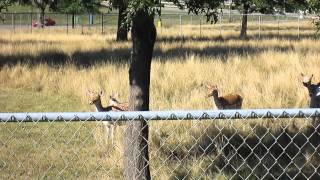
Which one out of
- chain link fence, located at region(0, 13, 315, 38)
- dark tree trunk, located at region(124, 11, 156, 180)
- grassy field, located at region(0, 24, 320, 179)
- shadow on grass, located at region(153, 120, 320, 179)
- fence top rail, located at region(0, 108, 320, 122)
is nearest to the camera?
fence top rail, located at region(0, 108, 320, 122)

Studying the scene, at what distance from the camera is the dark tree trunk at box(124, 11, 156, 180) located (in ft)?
20.3

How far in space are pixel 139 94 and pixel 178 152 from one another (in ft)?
7.64

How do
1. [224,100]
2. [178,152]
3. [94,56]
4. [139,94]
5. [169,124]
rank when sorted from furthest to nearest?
[94,56] < [224,100] < [169,124] < [178,152] < [139,94]

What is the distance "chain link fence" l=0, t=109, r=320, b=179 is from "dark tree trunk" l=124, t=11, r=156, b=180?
0.34m

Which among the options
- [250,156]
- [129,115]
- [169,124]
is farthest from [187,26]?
[129,115]

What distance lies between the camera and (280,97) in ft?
43.3

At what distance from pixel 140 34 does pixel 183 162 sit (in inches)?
93.8

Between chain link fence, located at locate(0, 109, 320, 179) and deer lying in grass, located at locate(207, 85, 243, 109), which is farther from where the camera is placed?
deer lying in grass, located at locate(207, 85, 243, 109)

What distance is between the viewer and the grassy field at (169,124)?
26.1 feet

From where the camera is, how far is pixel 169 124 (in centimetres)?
978

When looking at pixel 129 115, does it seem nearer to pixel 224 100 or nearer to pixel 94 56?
pixel 224 100

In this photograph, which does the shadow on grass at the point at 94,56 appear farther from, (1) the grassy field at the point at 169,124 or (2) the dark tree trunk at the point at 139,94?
(2) the dark tree trunk at the point at 139,94

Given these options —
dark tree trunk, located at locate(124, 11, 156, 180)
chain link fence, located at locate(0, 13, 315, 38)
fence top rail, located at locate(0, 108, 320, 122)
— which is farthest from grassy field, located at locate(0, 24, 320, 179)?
chain link fence, located at locate(0, 13, 315, 38)

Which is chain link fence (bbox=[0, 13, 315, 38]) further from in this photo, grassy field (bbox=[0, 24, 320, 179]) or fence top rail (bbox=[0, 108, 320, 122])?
fence top rail (bbox=[0, 108, 320, 122])
